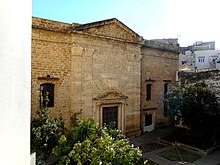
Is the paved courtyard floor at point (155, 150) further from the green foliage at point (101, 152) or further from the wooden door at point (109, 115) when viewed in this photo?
the green foliage at point (101, 152)

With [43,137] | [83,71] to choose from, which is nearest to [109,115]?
[83,71]

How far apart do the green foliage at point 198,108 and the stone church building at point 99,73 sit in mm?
2964

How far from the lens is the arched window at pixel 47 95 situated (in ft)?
36.8

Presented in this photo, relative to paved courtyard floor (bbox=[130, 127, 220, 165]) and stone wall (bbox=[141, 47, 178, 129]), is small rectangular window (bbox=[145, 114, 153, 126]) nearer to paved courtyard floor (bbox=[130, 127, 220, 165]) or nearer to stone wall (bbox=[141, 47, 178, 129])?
stone wall (bbox=[141, 47, 178, 129])

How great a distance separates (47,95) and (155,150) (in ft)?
23.6

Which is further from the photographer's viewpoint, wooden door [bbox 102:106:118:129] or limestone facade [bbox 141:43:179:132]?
limestone facade [bbox 141:43:179:132]

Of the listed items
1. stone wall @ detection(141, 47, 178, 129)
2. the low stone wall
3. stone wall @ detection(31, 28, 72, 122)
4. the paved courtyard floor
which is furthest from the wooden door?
the low stone wall

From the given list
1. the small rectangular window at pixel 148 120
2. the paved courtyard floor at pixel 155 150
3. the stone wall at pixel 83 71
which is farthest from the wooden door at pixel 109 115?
the small rectangular window at pixel 148 120

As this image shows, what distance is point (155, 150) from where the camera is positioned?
43.1 ft

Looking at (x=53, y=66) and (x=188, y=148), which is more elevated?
(x=53, y=66)

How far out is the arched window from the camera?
441 inches

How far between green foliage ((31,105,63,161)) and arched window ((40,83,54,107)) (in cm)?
145

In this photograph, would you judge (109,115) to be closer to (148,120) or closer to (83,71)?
(83,71)

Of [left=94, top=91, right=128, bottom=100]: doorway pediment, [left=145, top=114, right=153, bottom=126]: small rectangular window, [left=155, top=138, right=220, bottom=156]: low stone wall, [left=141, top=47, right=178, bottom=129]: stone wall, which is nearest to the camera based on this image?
[left=155, top=138, right=220, bottom=156]: low stone wall
